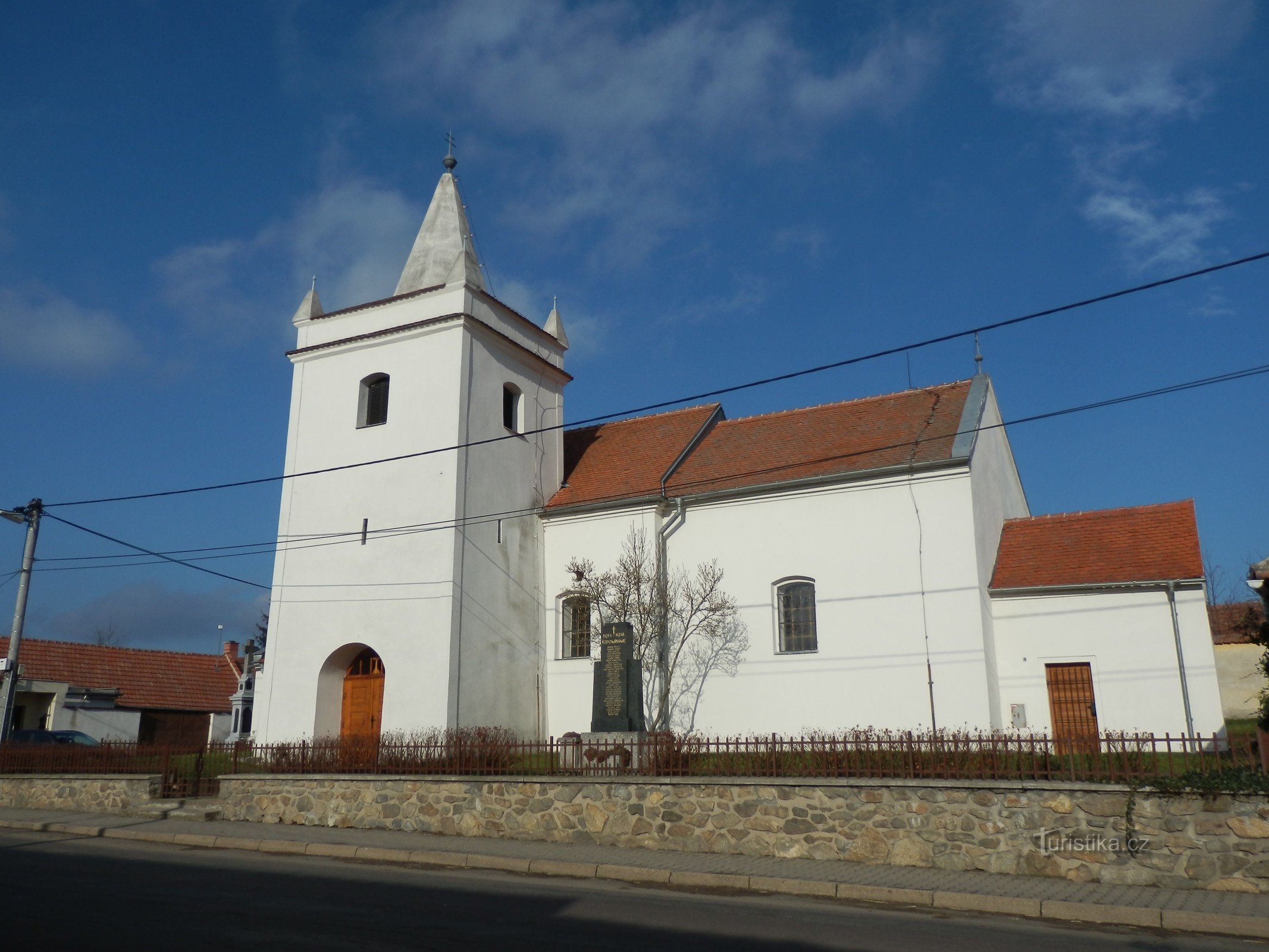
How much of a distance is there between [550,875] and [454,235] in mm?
18364

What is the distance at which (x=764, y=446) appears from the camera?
2450 centimetres

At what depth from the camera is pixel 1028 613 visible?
20203mm

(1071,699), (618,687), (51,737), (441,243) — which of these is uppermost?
(441,243)

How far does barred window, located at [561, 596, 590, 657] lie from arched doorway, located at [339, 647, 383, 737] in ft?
14.7

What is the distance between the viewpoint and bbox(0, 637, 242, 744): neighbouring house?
34531mm

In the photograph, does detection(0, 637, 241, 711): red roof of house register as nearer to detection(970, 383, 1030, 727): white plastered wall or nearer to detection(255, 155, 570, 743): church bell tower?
detection(255, 155, 570, 743): church bell tower

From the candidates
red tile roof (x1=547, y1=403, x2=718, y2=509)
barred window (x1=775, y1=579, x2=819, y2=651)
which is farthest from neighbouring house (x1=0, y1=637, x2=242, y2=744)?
barred window (x1=775, y1=579, x2=819, y2=651)

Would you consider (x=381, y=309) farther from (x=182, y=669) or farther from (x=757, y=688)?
(x=182, y=669)

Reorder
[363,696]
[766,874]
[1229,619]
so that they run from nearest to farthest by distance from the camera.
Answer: [766,874], [363,696], [1229,619]

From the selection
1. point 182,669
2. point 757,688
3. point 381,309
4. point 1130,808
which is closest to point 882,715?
point 757,688

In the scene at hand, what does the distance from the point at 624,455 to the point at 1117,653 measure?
13.1m

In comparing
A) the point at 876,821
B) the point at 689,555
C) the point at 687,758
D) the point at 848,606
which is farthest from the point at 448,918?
the point at 689,555

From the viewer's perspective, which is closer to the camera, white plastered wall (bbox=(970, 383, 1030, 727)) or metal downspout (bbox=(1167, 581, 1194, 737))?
metal downspout (bbox=(1167, 581, 1194, 737))

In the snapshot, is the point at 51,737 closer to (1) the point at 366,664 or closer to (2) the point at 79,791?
(2) the point at 79,791
